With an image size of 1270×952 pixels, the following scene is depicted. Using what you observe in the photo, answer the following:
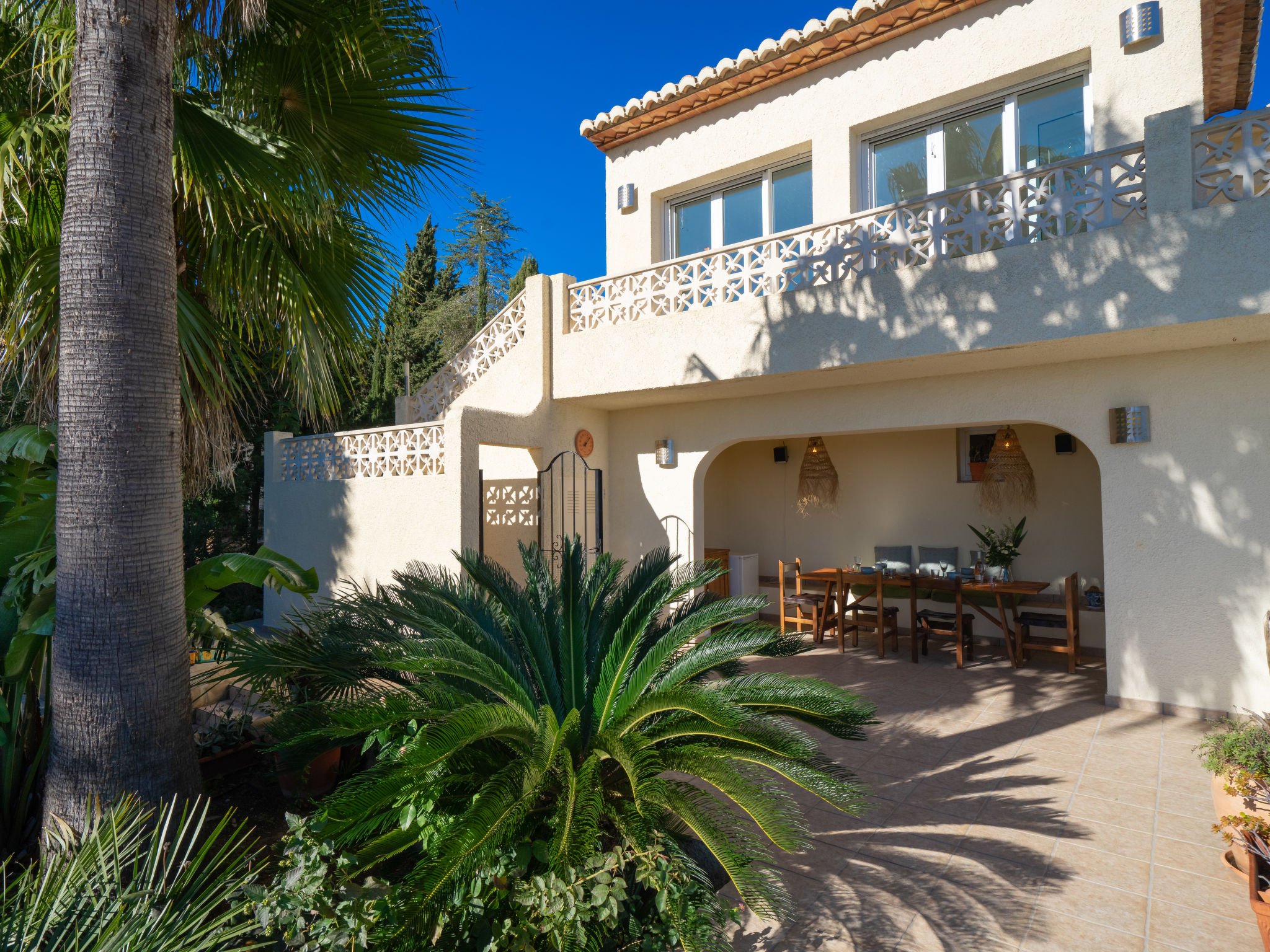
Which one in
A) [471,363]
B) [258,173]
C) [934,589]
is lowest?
[934,589]

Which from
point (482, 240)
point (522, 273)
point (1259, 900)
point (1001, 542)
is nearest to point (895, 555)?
point (1001, 542)

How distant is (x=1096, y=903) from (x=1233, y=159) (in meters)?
5.48

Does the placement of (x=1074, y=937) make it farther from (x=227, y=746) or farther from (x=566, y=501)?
(x=566, y=501)

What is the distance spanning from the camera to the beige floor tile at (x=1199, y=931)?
122 inches

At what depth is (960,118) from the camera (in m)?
8.04

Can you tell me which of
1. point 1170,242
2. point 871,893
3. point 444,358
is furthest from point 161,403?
point 444,358

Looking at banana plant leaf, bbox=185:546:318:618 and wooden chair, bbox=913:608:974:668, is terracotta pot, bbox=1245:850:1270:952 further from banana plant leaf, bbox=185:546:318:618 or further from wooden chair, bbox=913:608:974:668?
wooden chair, bbox=913:608:974:668

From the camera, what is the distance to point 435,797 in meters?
2.86

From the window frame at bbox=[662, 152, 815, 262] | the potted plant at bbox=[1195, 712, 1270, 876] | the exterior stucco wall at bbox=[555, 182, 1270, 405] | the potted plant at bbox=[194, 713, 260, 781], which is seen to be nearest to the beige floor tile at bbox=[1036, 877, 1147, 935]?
the potted plant at bbox=[1195, 712, 1270, 876]

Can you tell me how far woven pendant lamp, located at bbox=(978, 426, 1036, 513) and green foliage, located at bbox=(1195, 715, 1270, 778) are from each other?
5.51 metres

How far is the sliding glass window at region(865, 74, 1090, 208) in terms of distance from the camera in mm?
7324

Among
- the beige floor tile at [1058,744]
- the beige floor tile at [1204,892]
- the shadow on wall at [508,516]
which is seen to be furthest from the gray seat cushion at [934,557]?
the beige floor tile at [1204,892]

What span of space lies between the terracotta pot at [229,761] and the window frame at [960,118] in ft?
24.5

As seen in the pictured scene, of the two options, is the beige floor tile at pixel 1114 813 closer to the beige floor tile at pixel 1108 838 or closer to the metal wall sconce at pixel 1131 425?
the beige floor tile at pixel 1108 838
